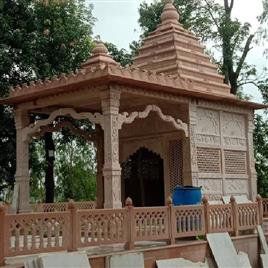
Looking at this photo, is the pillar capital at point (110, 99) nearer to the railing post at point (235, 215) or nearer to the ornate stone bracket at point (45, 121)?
the ornate stone bracket at point (45, 121)

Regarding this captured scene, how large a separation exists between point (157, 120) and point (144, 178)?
1591mm

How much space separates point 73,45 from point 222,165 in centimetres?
664

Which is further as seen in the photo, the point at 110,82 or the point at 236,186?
the point at 236,186

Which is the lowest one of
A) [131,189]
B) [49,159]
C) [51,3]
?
[131,189]

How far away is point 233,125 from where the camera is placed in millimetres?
12391

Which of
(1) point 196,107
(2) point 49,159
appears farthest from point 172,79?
(2) point 49,159

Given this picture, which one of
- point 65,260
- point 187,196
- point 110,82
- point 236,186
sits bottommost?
point 65,260

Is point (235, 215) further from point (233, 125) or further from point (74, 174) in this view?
point (74, 174)

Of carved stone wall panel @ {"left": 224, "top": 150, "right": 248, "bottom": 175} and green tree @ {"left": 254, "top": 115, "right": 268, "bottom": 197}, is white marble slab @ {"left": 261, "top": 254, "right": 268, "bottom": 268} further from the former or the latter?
green tree @ {"left": 254, "top": 115, "right": 268, "bottom": 197}

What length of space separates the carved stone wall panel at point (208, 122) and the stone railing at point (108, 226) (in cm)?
192

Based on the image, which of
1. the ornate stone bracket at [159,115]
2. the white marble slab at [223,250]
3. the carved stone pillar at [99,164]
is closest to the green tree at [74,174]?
the carved stone pillar at [99,164]

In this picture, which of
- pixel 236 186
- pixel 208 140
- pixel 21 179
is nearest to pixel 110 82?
pixel 208 140

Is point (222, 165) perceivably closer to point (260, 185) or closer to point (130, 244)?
point (130, 244)

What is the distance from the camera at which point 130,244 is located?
8.09 meters
